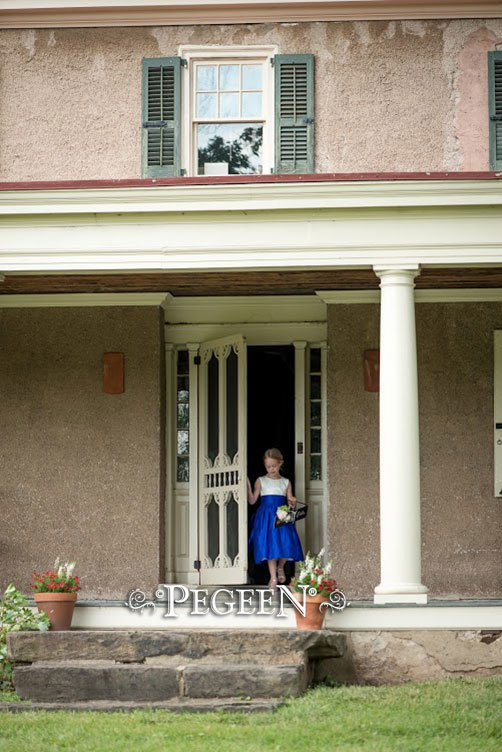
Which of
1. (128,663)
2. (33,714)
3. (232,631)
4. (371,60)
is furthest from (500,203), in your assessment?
(33,714)

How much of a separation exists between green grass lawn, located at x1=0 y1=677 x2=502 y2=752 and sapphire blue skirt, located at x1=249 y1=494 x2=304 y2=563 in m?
3.14

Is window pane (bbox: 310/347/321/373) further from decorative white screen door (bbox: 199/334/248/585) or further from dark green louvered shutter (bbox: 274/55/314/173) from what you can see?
dark green louvered shutter (bbox: 274/55/314/173)

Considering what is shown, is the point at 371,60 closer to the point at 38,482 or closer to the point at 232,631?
the point at 38,482

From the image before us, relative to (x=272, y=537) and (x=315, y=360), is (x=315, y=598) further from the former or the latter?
(x=315, y=360)

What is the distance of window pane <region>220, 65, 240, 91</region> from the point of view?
1288 cm

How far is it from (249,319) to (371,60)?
2795 mm

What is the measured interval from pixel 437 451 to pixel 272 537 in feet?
5.77

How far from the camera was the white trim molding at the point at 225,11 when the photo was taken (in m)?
12.7

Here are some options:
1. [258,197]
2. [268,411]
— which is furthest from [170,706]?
[268,411]

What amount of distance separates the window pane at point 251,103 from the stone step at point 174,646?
5.43 m

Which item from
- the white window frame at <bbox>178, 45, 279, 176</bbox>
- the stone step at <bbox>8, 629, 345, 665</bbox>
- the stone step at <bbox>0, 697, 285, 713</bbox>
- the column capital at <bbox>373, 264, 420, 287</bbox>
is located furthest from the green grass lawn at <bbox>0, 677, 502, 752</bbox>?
the white window frame at <bbox>178, 45, 279, 176</bbox>

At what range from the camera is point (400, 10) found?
12.7 meters

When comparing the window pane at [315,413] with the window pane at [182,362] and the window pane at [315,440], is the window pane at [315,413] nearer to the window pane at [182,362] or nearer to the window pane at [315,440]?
the window pane at [315,440]

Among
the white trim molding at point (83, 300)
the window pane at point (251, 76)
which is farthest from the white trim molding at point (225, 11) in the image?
the white trim molding at point (83, 300)
